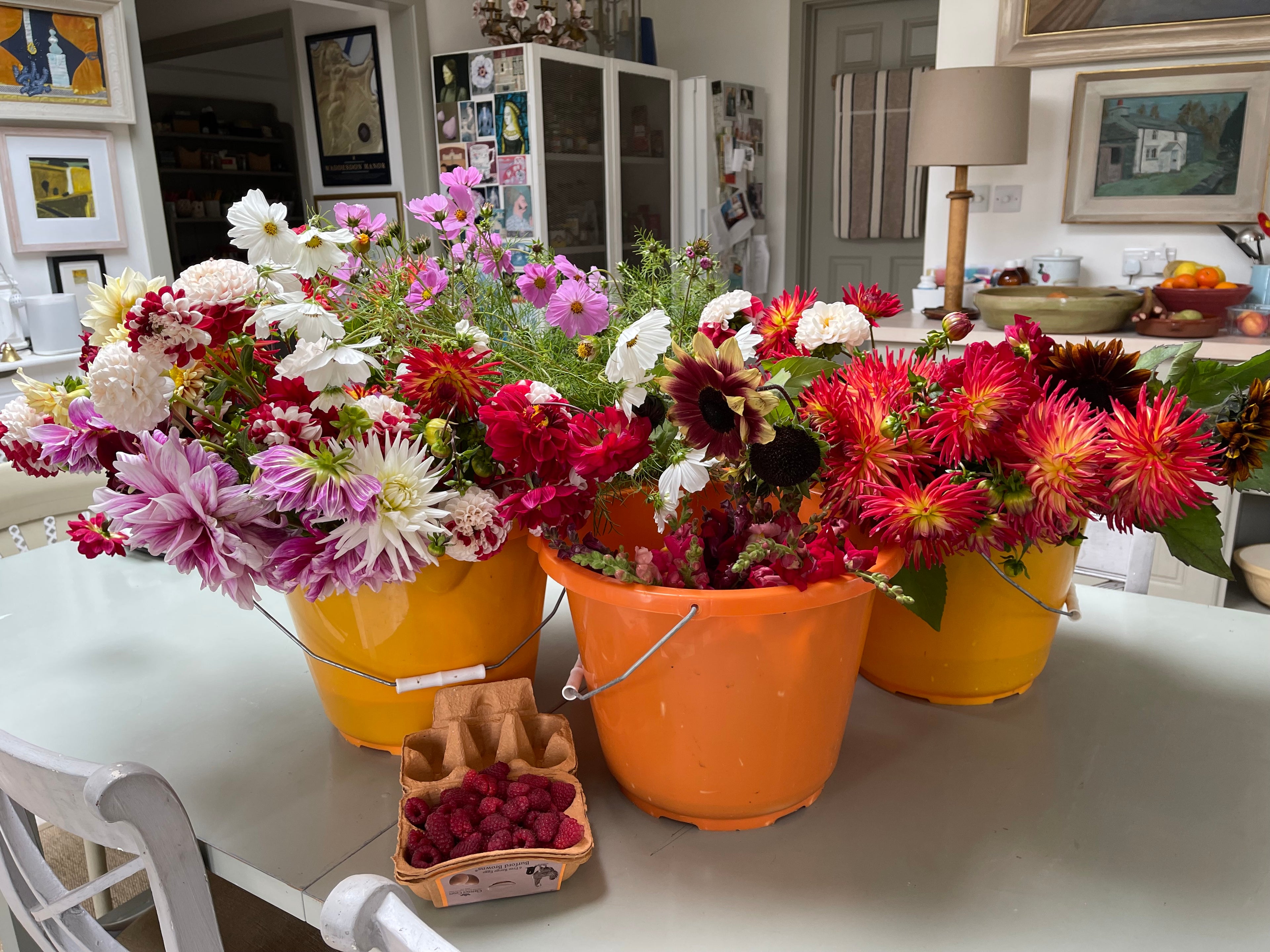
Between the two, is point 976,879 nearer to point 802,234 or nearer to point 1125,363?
point 1125,363

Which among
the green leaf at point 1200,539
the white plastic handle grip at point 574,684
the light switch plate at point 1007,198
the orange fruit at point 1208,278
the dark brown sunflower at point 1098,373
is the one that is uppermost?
A: the light switch plate at point 1007,198

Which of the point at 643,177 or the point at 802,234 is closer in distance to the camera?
the point at 643,177

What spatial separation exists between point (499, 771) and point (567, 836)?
0.29 feet

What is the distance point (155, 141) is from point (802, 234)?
351 centimetres

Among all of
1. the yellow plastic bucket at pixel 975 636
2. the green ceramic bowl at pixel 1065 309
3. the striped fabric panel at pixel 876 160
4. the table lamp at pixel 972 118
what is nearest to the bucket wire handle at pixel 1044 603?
the yellow plastic bucket at pixel 975 636

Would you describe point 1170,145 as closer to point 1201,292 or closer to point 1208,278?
point 1208,278

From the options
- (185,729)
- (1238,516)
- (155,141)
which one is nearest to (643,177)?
(1238,516)

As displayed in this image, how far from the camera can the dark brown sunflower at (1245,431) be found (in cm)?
68

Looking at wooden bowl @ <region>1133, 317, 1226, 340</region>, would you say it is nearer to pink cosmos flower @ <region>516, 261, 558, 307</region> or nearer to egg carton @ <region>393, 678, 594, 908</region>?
pink cosmos flower @ <region>516, 261, 558, 307</region>

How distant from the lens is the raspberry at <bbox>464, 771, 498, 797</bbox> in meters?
0.66

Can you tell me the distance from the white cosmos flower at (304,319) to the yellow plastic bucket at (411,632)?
0.21 metres

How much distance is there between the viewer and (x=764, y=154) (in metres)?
4.39

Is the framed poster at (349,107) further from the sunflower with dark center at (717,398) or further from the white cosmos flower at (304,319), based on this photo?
the sunflower with dark center at (717,398)

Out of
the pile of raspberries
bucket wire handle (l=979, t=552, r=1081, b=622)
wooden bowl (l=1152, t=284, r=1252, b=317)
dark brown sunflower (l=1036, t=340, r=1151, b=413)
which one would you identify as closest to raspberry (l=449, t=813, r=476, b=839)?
the pile of raspberries
